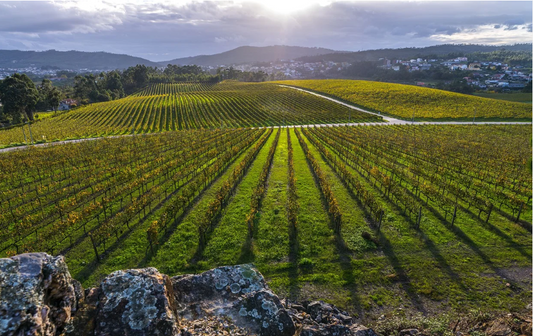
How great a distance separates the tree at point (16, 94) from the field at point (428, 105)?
309ft

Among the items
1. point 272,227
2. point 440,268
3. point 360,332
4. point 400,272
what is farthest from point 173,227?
point 440,268

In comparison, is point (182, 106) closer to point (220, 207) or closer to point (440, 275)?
point (220, 207)

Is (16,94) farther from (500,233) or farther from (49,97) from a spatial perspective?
(500,233)

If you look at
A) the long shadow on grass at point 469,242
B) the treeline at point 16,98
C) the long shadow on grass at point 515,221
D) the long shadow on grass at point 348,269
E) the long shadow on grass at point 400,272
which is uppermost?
the treeline at point 16,98

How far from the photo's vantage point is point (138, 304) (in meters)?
4.56

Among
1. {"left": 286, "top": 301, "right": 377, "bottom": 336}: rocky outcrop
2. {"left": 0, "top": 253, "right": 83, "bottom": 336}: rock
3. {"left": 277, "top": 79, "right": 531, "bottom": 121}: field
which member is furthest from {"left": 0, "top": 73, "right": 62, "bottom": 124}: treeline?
{"left": 277, "top": 79, "right": 531, "bottom": 121}: field

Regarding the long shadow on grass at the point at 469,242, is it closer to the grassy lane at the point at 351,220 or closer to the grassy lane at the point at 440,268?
the grassy lane at the point at 440,268

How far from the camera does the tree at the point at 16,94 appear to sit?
6053 cm

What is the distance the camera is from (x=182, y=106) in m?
85.3

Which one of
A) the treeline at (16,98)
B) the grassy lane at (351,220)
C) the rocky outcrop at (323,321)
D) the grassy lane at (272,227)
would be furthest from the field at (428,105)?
the treeline at (16,98)

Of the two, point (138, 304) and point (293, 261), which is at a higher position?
point (138, 304)

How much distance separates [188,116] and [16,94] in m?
38.8

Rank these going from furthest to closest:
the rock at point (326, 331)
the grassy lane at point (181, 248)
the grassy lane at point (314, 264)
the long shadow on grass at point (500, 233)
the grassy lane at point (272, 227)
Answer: the long shadow on grass at point (500, 233)
the grassy lane at point (272, 227)
the grassy lane at point (181, 248)
the grassy lane at point (314, 264)
the rock at point (326, 331)

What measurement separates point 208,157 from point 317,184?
46.9ft
